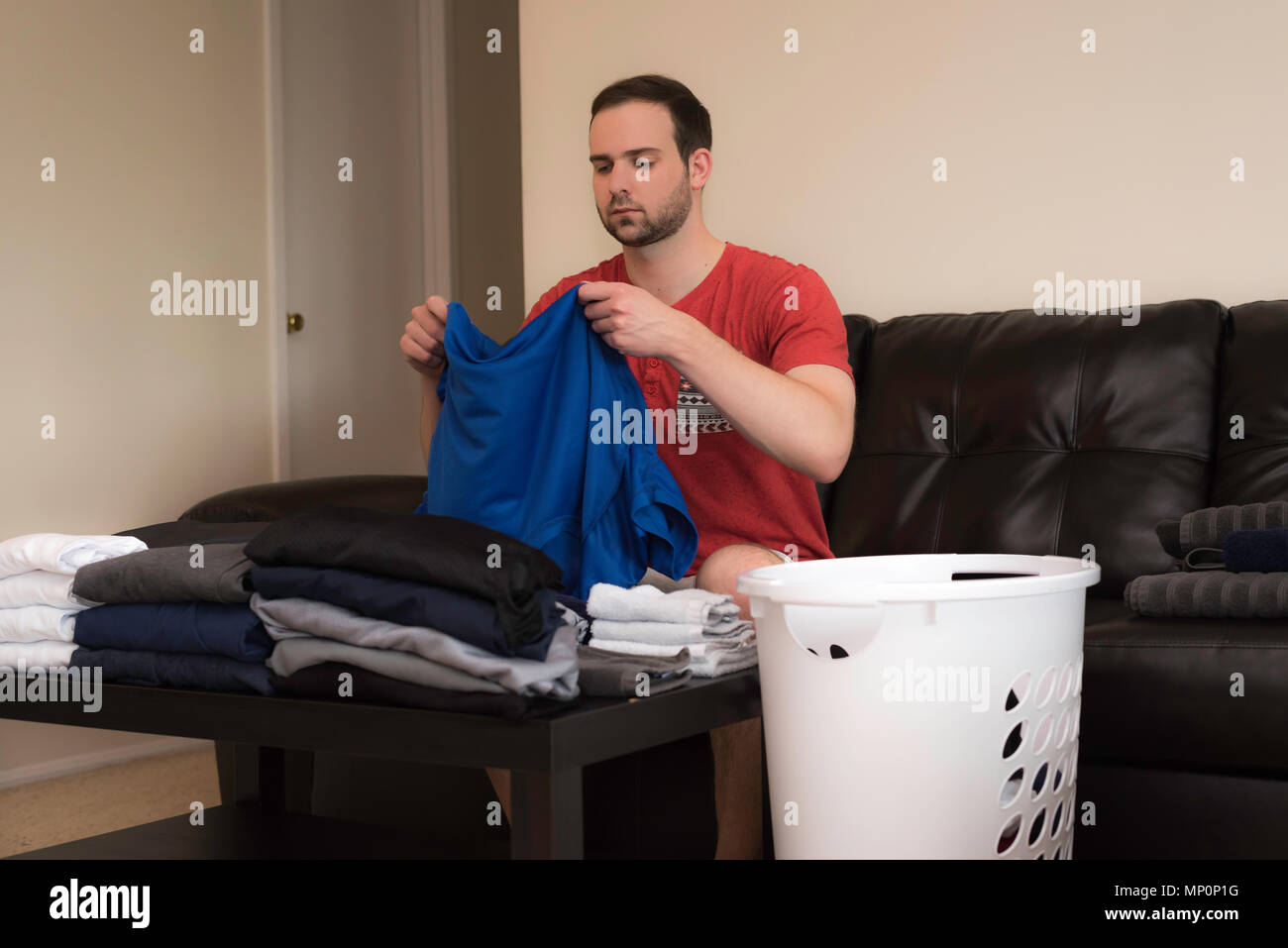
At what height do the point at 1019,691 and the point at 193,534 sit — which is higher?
the point at 193,534

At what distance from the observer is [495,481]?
1399 millimetres

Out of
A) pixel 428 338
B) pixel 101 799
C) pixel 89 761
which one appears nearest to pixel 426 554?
pixel 428 338

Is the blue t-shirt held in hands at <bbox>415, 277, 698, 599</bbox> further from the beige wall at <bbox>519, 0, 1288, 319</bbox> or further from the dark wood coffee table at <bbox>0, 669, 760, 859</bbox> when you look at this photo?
the beige wall at <bbox>519, 0, 1288, 319</bbox>

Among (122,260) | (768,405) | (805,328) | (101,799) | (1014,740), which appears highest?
(122,260)

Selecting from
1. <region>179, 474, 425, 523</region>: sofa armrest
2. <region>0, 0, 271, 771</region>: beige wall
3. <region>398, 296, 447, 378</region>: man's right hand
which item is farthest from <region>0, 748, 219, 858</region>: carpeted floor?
<region>398, 296, 447, 378</region>: man's right hand

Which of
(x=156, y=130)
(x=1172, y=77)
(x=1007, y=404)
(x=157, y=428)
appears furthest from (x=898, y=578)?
(x=156, y=130)

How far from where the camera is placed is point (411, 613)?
104 cm

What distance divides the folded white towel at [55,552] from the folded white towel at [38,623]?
0.04m

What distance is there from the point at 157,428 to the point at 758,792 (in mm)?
2299

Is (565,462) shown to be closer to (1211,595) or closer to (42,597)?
(42,597)

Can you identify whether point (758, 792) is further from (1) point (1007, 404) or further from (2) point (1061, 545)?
(1) point (1007, 404)

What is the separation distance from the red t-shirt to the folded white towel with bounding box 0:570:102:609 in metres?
0.76

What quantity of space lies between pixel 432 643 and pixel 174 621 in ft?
1.11
